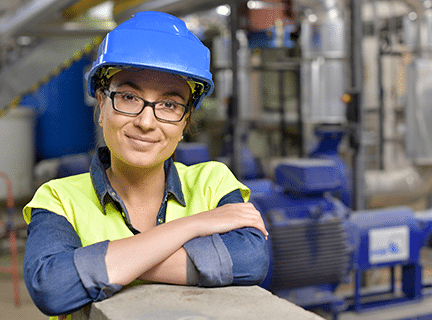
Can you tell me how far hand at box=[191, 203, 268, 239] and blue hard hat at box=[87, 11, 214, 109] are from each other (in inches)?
11.3

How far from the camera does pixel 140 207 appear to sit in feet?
3.73

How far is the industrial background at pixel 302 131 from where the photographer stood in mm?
2932

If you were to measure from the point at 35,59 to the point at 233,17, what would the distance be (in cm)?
181

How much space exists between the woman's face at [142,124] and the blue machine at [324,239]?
1761 millimetres

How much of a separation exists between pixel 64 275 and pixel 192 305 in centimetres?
25

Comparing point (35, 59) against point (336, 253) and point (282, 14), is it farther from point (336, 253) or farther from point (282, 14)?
point (336, 253)

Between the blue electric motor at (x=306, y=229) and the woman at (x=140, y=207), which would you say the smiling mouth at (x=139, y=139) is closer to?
the woman at (x=140, y=207)

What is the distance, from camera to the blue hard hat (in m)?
0.97

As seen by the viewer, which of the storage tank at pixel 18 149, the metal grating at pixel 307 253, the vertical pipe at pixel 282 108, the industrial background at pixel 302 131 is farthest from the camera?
the storage tank at pixel 18 149

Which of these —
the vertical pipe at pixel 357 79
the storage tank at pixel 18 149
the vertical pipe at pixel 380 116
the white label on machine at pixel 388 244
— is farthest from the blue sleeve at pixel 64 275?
the storage tank at pixel 18 149

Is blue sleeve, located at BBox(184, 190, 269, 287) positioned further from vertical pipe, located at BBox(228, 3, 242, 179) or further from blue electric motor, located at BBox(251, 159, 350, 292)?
vertical pipe, located at BBox(228, 3, 242, 179)

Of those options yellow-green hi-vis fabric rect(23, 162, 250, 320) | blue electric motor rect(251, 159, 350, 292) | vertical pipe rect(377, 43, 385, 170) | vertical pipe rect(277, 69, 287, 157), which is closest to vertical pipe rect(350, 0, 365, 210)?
blue electric motor rect(251, 159, 350, 292)

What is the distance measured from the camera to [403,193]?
19.9 feet

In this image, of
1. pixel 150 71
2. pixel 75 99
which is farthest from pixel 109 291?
pixel 75 99
